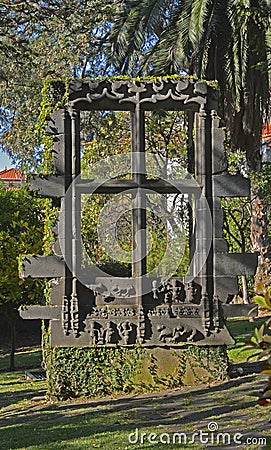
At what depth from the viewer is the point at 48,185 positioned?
353 inches

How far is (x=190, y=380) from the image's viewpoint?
9055 millimetres

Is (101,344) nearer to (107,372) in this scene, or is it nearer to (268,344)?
(107,372)

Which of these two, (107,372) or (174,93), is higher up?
(174,93)

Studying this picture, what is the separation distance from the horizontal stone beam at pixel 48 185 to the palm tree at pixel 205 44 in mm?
→ 4974

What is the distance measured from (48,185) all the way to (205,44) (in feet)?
18.4

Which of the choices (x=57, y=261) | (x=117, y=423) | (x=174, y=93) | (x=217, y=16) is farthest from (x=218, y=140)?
(x=217, y=16)

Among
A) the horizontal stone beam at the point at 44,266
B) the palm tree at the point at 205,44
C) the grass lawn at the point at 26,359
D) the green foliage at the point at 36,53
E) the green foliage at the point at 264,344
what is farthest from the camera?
the grass lawn at the point at 26,359

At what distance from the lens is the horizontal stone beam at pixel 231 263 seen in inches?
360

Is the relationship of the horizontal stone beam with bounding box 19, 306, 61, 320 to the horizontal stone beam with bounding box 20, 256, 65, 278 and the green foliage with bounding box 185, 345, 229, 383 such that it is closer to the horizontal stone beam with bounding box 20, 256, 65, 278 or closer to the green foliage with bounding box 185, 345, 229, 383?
the horizontal stone beam with bounding box 20, 256, 65, 278

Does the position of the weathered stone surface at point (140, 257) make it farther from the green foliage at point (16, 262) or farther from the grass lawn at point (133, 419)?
the green foliage at point (16, 262)

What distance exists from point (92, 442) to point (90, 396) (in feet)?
8.28

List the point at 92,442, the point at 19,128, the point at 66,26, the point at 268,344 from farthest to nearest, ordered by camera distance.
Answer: the point at 19,128
the point at 66,26
the point at 92,442
the point at 268,344

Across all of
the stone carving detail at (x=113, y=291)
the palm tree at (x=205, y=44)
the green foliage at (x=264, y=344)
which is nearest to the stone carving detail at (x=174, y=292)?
the stone carving detail at (x=113, y=291)

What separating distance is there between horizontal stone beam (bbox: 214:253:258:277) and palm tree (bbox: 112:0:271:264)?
4.62 metres
